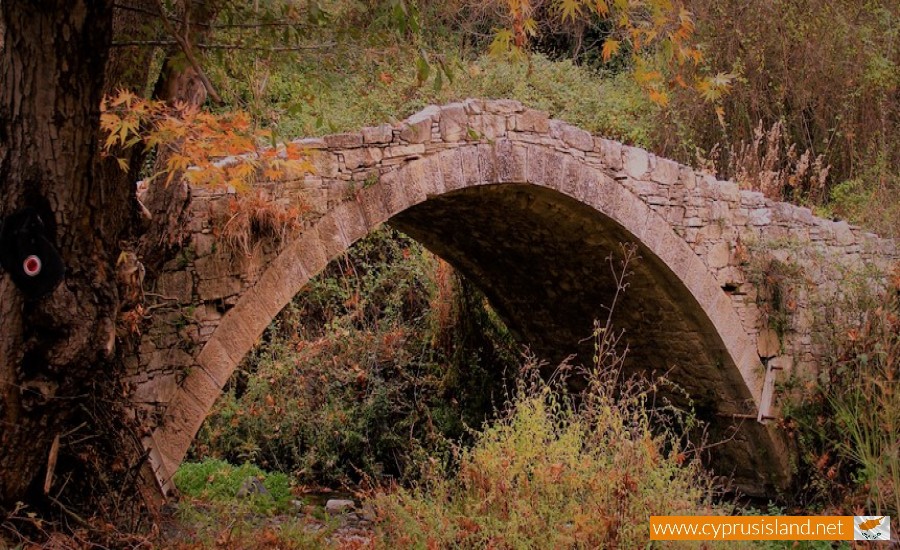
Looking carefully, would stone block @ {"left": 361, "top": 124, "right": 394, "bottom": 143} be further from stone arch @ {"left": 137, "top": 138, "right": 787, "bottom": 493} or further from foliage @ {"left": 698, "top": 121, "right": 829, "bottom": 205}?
foliage @ {"left": 698, "top": 121, "right": 829, "bottom": 205}

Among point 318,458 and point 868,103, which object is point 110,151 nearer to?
point 318,458

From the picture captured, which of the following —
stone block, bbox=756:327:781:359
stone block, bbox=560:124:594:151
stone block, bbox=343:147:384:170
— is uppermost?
stone block, bbox=560:124:594:151

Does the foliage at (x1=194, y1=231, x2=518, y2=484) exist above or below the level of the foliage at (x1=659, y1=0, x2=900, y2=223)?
below

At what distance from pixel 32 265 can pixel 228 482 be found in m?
4.22

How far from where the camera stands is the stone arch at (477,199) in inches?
209

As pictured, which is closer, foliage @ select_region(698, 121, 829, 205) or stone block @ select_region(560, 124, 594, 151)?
stone block @ select_region(560, 124, 594, 151)

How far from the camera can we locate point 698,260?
776 cm

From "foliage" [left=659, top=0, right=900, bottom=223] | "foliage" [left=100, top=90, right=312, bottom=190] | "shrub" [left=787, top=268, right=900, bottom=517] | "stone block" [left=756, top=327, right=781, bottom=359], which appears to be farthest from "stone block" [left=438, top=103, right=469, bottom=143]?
"foliage" [left=659, top=0, right=900, bottom=223]

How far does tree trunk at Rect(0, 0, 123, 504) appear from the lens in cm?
369

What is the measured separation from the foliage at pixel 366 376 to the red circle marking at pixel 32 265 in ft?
16.1

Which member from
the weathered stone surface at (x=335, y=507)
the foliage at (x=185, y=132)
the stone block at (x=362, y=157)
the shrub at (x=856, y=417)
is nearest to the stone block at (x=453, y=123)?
the stone block at (x=362, y=157)

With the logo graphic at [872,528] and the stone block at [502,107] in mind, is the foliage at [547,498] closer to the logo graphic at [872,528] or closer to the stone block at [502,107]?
the logo graphic at [872,528]

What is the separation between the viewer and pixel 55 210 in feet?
13.0

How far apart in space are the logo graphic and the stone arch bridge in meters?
1.26
